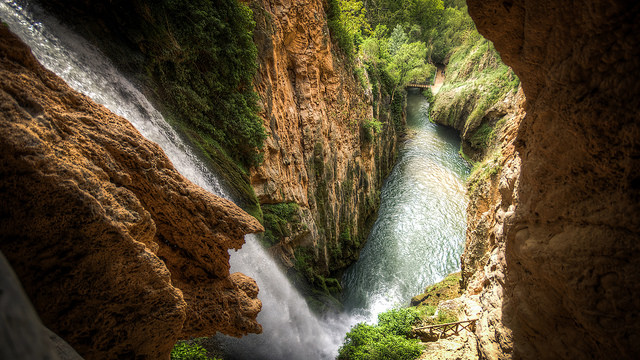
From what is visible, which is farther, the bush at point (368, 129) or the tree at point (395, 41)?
the tree at point (395, 41)

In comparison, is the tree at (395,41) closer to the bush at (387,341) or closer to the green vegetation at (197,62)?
the green vegetation at (197,62)

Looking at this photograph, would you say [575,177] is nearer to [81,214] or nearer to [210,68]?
[81,214]

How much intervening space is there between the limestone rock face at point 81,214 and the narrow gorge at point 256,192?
0.07 ft

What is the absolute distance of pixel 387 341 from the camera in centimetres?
797

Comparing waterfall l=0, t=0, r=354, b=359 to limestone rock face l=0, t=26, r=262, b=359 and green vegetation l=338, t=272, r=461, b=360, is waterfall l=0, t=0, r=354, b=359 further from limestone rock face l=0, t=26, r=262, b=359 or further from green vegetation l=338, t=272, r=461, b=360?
limestone rock face l=0, t=26, r=262, b=359

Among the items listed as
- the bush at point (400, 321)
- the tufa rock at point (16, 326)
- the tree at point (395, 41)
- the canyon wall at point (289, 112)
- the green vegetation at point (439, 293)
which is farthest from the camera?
the tree at point (395, 41)

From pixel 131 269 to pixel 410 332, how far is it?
29.9 feet

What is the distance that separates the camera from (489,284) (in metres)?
6.06

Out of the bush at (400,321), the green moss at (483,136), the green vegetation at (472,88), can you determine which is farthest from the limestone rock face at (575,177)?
the green moss at (483,136)

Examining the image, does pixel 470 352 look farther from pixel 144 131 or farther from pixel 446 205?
pixel 446 205

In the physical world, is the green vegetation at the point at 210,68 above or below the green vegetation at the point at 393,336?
above

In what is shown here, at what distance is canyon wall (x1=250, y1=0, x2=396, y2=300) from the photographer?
933 centimetres

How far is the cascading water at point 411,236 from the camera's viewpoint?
13930 mm

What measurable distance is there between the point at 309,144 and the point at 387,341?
323 inches
